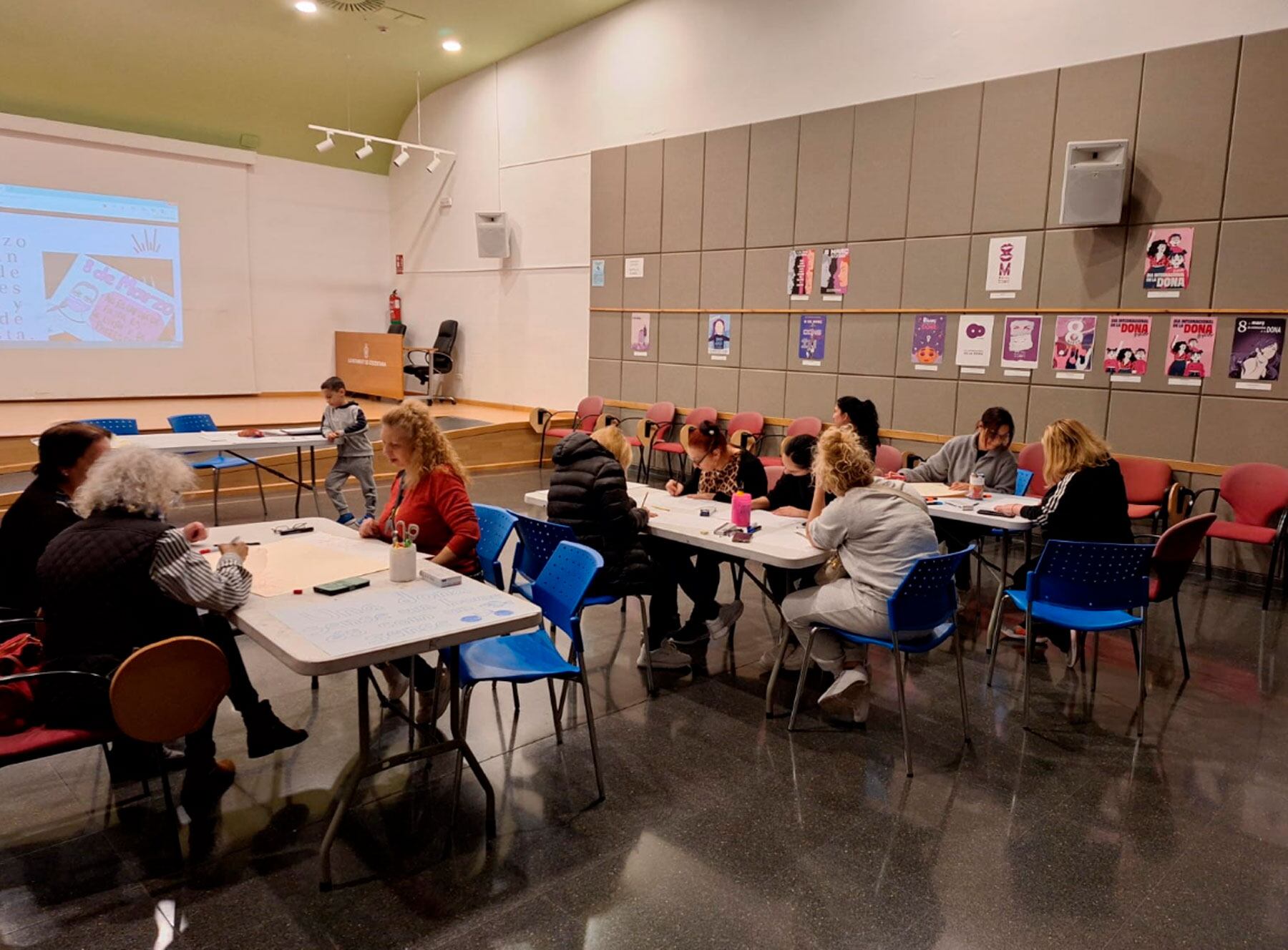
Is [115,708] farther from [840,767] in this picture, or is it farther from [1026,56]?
[1026,56]

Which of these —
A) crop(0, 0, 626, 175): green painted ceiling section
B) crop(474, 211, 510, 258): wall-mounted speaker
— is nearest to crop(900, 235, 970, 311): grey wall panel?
crop(0, 0, 626, 175): green painted ceiling section

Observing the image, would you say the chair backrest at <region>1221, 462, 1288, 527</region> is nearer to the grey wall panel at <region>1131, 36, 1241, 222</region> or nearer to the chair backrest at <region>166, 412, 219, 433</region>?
the grey wall panel at <region>1131, 36, 1241, 222</region>

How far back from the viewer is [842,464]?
328 cm

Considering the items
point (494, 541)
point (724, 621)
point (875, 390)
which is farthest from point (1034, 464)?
point (494, 541)

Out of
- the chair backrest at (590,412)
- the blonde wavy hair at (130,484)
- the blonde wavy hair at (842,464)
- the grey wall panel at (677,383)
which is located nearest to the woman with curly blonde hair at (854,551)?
the blonde wavy hair at (842,464)

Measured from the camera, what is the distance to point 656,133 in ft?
29.2

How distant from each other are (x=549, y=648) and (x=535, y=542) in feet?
1.96

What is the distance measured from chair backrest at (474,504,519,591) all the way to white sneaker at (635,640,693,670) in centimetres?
81

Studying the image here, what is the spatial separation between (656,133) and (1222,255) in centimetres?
551

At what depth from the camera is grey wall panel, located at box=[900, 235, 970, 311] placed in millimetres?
Result: 6590

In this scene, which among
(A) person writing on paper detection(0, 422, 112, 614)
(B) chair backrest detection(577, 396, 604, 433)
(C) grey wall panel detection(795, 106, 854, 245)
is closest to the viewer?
(A) person writing on paper detection(0, 422, 112, 614)

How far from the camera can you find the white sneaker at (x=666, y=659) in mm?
3941

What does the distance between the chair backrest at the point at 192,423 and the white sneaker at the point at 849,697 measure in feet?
18.3

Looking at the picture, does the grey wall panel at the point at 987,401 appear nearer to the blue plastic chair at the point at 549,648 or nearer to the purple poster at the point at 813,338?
the purple poster at the point at 813,338
